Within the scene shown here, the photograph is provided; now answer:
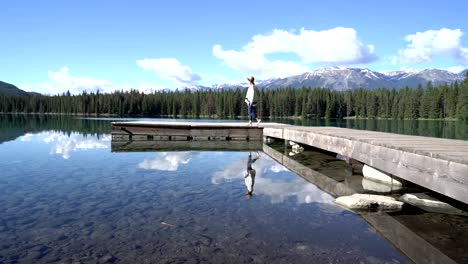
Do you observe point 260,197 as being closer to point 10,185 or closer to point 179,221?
point 179,221

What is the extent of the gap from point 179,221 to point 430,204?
5033 millimetres

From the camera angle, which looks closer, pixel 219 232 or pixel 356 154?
pixel 219 232

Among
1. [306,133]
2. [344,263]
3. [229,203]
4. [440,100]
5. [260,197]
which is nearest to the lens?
[344,263]

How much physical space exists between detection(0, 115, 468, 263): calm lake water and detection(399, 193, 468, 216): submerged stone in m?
0.43

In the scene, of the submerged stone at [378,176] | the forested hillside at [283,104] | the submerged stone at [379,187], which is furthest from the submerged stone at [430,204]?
the forested hillside at [283,104]

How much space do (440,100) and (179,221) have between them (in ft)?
445

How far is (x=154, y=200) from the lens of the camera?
7324mm

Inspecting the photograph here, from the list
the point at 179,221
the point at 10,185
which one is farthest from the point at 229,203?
the point at 10,185

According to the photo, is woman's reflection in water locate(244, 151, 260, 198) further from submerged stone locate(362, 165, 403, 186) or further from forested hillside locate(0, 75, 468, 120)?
forested hillside locate(0, 75, 468, 120)

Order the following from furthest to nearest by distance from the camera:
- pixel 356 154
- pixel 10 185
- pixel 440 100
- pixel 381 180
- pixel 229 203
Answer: pixel 440 100 < pixel 356 154 < pixel 381 180 < pixel 10 185 < pixel 229 203

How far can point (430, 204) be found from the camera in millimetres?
7176

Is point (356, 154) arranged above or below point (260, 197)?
above

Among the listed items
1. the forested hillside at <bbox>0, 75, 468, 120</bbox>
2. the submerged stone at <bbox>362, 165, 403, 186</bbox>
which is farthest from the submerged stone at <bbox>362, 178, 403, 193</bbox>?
the forested hillside at <bbox>0, 75, 468, 120</bbox>

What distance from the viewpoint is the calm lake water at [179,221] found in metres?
4.70
